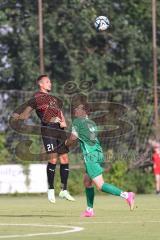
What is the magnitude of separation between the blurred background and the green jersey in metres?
16.4

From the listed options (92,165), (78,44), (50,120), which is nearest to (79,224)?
(92,165)

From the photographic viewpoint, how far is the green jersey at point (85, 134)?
1362 centimetres

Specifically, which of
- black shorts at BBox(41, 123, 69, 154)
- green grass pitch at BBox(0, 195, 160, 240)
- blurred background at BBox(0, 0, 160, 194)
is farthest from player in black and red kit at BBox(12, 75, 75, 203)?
blurred background at BBox(0, 0, 160, 194)

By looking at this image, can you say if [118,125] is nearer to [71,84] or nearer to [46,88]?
[71,84]

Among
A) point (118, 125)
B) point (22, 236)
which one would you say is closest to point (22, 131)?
point (118, 125)

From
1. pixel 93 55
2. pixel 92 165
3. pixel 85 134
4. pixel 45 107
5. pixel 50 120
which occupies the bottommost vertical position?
pixel 92 165

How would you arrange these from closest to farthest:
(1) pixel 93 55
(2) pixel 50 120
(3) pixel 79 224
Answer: (3) pixel 79 224 → (2) pixel 50 120 → (1) pixel 93 55

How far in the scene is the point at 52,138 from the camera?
16.4m

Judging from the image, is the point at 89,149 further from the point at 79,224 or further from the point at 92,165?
the point at 79,224

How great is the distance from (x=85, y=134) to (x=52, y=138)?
282 cm

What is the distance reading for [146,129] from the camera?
30.8 metres

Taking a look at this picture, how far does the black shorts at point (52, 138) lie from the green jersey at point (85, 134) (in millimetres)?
Answer: 2485

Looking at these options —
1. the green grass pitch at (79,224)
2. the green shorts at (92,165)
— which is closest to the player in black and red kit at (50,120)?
the green grass pitch at (79,224)

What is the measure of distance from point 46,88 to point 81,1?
19260mm
